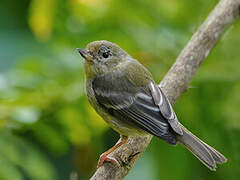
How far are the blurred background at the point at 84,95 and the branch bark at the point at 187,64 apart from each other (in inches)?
5.7

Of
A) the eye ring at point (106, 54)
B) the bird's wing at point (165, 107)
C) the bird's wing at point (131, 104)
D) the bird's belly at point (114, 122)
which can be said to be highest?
the bird's wing at point (165, 107)

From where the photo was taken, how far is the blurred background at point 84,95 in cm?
442

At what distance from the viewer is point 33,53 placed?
17.8ft

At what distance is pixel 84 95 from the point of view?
15.0ft

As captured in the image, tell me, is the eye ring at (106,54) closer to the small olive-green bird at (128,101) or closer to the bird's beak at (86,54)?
the small olive-green bird at (128,101)

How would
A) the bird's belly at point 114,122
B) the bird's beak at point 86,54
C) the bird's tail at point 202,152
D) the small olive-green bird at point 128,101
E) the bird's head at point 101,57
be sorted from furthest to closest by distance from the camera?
the bird's head at point 101,57 < the bird's beak at point 86,54 < the bird's belly at point 114,122 < the small olive-green bird at point 128,101 < the bird's tail at point 202,152

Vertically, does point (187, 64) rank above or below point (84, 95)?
above

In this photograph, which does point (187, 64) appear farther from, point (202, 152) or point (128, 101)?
point (202, 152)

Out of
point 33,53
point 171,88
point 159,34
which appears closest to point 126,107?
point 171,88

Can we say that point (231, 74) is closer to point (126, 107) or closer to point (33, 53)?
point (126, 107)

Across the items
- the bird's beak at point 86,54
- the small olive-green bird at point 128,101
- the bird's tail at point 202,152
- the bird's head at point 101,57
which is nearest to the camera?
A: the bird's tail at point 202,152

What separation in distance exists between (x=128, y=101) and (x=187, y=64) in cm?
57

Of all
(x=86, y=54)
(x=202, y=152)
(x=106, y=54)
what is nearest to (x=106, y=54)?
(x=106, y=54)

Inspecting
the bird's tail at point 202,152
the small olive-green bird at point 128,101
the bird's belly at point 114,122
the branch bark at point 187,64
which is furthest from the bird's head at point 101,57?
the bird's tail at point 202,152
